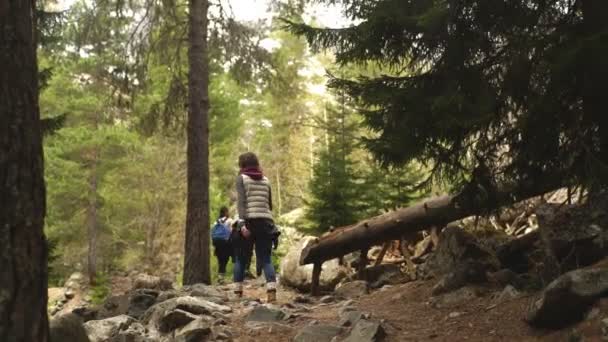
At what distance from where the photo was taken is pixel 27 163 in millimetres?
3158

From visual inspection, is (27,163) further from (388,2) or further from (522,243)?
(522,243)

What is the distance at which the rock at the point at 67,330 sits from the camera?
4.51 m

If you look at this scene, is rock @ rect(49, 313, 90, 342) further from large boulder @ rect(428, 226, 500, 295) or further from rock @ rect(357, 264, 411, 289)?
rock @ rect(357, 264, 411, 289)

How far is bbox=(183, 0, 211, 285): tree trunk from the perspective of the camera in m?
10.1

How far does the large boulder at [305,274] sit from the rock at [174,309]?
291 cm

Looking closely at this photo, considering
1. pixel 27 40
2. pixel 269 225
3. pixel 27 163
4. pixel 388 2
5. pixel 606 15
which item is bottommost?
pixel 269 225

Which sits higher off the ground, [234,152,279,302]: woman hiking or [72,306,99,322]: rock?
[234,152,279,302]: woman hiking

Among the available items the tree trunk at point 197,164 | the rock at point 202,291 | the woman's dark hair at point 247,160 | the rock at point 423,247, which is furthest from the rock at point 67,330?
the rock at point 423,247

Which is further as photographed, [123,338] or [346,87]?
[346,87]

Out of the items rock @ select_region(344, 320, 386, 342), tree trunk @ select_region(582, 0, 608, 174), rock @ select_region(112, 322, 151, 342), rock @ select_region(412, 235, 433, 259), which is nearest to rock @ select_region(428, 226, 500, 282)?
rock @ select_region(344, 320, 386, 342)

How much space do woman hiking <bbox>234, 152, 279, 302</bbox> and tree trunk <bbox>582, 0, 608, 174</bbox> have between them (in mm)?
4448

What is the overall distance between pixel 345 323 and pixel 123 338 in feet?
7.77

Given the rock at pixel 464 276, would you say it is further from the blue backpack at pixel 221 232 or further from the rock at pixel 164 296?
the blue backpack at pixel 221 232

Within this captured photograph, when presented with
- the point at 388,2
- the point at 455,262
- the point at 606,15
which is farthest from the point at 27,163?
the point at 455,262
